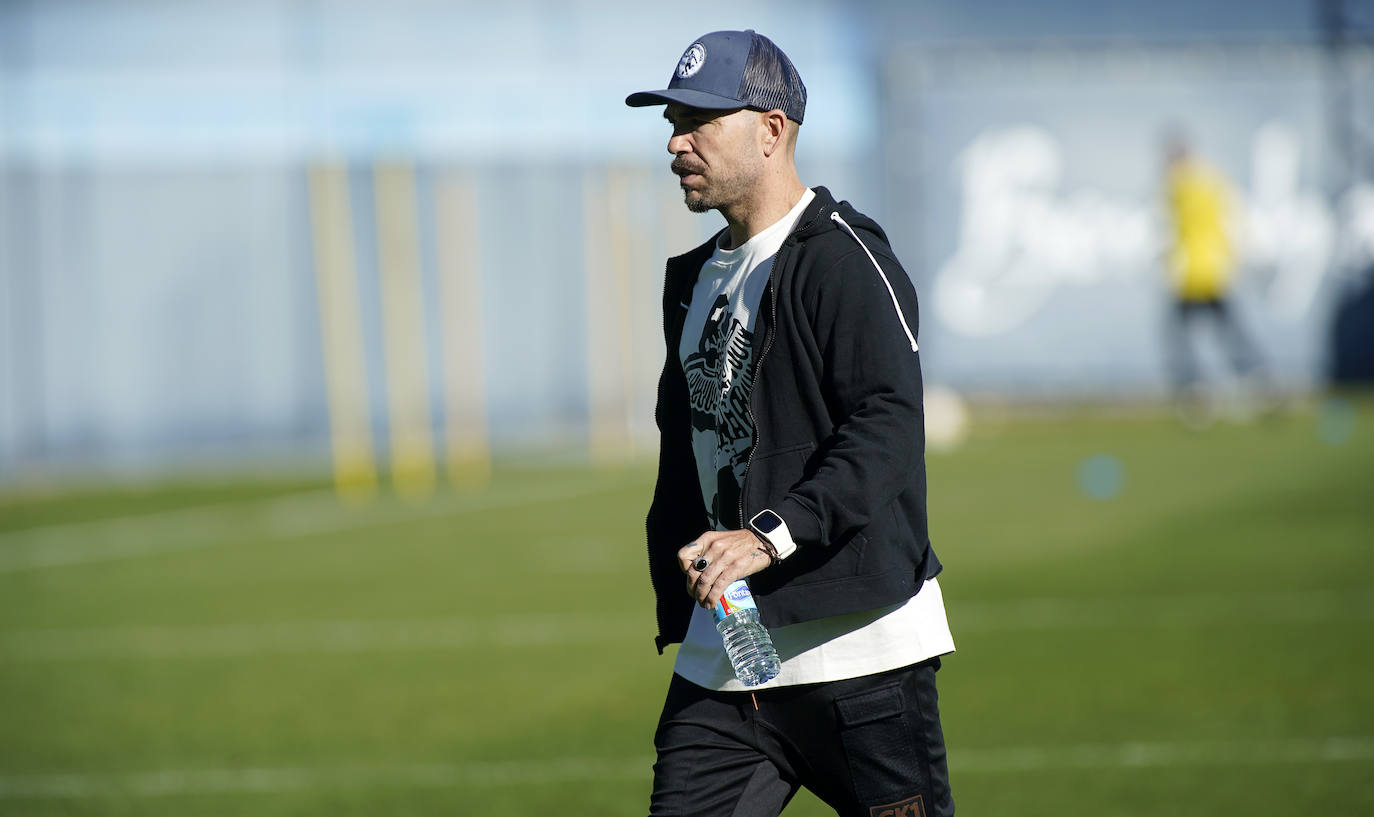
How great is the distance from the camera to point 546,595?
35.6 feet

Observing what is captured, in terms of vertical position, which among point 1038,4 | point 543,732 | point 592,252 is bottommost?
point 543,732

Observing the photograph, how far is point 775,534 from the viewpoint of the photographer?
A: 3115 millimetres

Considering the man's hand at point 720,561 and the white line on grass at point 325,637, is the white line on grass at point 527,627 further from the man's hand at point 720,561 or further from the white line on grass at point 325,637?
the man's hand at point 720,561

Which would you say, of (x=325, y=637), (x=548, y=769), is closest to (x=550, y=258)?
(x=325, y=637)

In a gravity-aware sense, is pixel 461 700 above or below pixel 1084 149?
below

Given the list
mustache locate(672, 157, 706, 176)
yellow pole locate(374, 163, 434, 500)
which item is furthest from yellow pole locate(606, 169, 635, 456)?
mustache locate(672, 157, 706, 176)

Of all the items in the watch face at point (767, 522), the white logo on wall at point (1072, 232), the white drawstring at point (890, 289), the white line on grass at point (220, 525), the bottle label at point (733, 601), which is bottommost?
the white line on grass at point (220, 525)

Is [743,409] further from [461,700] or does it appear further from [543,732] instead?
[461,700]

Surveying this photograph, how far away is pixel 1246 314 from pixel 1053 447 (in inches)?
222

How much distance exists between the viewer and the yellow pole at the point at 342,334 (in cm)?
1883

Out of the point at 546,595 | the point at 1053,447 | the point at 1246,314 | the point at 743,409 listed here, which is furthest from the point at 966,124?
the point at 743,409

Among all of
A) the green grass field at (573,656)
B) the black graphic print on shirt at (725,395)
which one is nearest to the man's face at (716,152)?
the black graphic print on shirt at (725,395)

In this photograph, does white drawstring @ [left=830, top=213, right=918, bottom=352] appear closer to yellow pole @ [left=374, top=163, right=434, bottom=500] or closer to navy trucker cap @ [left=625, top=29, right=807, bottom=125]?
navy trucker cap @ [left=625, top=29, right=807, bottom=125]

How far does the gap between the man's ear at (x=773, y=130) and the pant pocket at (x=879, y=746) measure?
3.43 ft
